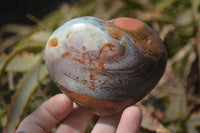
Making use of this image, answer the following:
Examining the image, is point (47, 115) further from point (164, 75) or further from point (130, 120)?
point (164, 75)

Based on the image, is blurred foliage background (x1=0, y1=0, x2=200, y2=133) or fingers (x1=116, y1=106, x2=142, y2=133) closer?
fingers (x1=116, y1=106, x2=142, y2=133)

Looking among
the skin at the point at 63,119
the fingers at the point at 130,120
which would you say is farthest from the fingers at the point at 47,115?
the fingers at the point at 130,120

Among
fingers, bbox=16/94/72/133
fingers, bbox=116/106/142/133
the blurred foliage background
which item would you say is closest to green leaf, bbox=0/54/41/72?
the blurred foliage background

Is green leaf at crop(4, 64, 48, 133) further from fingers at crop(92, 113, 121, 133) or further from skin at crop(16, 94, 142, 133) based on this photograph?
fingers at crop(92, 113, 121, 133)

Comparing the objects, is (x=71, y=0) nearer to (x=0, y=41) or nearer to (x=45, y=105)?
(x=0, y=41)

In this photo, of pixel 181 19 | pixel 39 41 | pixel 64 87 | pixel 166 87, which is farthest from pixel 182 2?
pixel 64 87

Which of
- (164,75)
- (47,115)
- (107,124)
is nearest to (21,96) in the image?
(47,115)
